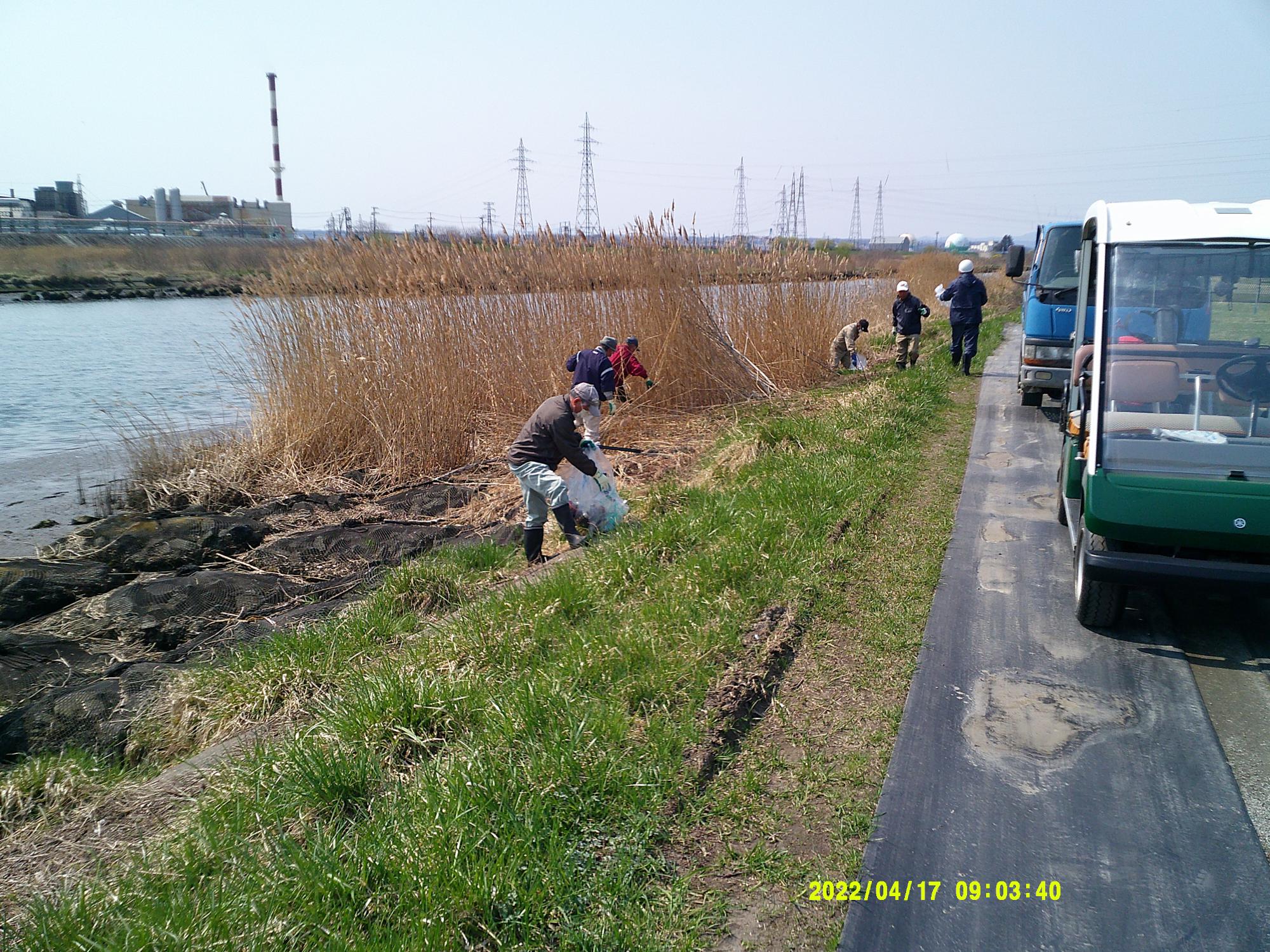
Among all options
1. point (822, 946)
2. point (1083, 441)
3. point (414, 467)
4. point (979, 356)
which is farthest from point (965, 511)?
Answer: point (979, 356)

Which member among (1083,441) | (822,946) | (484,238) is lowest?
(822,946)

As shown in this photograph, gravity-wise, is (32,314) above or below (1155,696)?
above

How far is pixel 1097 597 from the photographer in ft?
16.5

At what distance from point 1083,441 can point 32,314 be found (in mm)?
40819

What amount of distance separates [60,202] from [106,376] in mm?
63493

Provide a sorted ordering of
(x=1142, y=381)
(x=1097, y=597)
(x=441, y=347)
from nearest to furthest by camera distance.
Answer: (x=1097, y=597) < (x=1142, y=381) < (x=441, y=347)

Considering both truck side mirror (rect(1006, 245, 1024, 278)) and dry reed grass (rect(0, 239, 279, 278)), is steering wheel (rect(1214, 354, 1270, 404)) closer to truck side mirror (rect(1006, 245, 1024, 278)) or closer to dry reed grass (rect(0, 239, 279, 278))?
truck side mirror (rect(1006, 245, 1024, 278))

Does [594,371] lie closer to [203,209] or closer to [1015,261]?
[1015,261]

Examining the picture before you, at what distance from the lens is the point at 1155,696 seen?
4.34m

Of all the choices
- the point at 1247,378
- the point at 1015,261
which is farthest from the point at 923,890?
the point at 1015,261

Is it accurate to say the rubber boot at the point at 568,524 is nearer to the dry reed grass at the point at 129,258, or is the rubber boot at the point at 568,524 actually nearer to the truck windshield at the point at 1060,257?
the truck windshield at the point at 1060,257

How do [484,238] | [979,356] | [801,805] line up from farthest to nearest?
[979,356] → [484,238] → [801,805]

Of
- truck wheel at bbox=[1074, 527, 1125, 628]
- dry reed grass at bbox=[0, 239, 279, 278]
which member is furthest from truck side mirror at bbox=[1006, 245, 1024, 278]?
dry reed grass at bbox=[0, 239, 279, 278]

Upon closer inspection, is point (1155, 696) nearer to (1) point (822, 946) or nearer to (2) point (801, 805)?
(2) point (801, 805)
